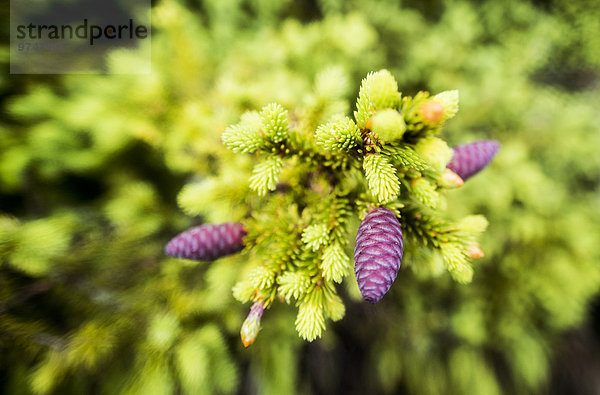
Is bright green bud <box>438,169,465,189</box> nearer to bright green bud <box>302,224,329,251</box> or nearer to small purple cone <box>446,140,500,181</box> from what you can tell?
small purple cone <box>446,140,500,181</box>

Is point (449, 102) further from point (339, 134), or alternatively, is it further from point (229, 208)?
point (229, 208)

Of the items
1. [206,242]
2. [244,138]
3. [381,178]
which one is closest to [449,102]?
[381,178]

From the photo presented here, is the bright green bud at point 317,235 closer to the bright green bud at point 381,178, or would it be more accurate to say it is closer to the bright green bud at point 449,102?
the bright green bud at point 381,178

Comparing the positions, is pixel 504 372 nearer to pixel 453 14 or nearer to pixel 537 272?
pixel 537 272

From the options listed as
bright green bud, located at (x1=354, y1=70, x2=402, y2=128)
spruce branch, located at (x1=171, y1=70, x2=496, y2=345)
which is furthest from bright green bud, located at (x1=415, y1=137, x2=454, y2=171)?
bright green bud, located at (x1=354, y1=70, x2=402, y2=128)

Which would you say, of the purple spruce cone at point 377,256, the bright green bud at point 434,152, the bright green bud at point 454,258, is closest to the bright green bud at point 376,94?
the bright green bud at point 434,152

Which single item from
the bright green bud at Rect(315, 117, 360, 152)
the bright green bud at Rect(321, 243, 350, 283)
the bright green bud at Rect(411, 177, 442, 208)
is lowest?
the bright green bud at Rect(321, 243, 350, 283)

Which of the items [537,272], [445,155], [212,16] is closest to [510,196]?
[537,272]
